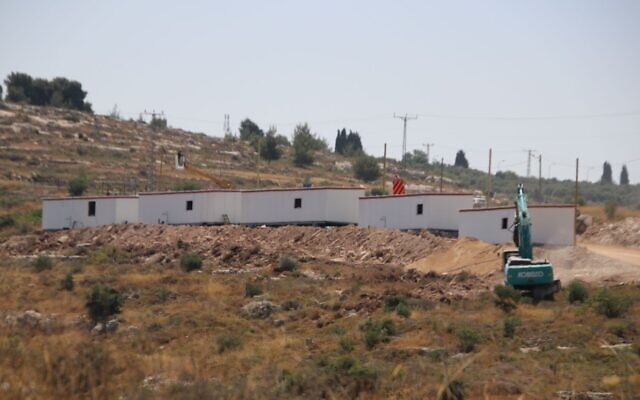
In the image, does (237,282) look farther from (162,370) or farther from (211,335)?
(162,370)

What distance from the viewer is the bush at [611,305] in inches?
1173

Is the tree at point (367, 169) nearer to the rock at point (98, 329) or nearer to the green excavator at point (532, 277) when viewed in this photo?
the green excavator at point (532, 277)

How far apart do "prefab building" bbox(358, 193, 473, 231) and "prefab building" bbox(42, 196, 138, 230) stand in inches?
647

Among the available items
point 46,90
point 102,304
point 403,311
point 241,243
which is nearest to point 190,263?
point 241,243

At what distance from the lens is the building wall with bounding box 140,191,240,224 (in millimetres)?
53906

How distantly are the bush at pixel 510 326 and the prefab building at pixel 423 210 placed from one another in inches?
683

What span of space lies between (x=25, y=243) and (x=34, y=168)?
34614mm

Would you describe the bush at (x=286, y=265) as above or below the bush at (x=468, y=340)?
above

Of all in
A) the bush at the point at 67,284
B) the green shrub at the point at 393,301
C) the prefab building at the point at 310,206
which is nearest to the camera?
the green shrub at the point at 393,301

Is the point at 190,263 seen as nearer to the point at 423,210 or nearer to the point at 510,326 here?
the point at 423,210

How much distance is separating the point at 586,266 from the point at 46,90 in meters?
99.9

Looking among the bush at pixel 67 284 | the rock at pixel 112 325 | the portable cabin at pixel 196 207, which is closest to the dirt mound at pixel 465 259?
the rock at pixel 112 325

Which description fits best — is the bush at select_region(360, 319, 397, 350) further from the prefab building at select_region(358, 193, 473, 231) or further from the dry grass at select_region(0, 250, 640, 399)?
the prefab building at select_region(358, 193, 473, 231)

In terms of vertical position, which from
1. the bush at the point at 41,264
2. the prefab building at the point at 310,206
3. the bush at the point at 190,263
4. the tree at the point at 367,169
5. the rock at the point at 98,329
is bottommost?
the rock at the point at 98,329
